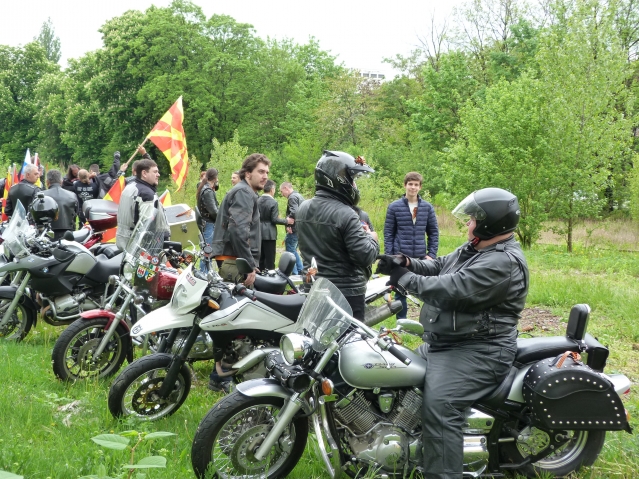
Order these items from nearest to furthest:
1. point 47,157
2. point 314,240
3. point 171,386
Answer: point 171,386 < point 314,240 < point 47,157

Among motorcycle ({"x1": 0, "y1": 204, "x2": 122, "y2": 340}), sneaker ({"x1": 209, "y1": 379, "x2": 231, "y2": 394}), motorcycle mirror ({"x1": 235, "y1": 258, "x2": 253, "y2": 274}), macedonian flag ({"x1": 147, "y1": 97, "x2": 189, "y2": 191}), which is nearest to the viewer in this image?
motorcycle mirror ({"x1": 235, "y1": 258, "x2": 253, "y2": 274})

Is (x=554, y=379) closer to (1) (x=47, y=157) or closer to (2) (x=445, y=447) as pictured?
(2) (x=445, y=447)

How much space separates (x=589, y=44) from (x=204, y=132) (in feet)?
96.8

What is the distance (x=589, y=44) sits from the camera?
1886cm

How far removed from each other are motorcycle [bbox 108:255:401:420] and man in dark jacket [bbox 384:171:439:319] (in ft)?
10.8

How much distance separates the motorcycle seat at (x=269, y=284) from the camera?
5379 mm

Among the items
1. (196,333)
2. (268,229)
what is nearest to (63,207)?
(268,229)

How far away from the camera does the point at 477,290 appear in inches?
135

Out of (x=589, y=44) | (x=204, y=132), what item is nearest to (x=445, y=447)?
(x=589, y=44)

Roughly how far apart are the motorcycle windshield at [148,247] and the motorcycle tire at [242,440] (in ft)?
7.08

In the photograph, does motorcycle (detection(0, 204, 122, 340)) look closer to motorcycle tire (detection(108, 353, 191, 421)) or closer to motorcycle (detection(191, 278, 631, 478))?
motorcycle tire (detection(108, 353, 191, 421))

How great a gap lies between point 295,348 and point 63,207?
23.4 feet

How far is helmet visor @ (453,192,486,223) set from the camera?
3.57m

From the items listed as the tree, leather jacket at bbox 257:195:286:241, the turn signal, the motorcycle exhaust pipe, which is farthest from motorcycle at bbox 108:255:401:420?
the tree
